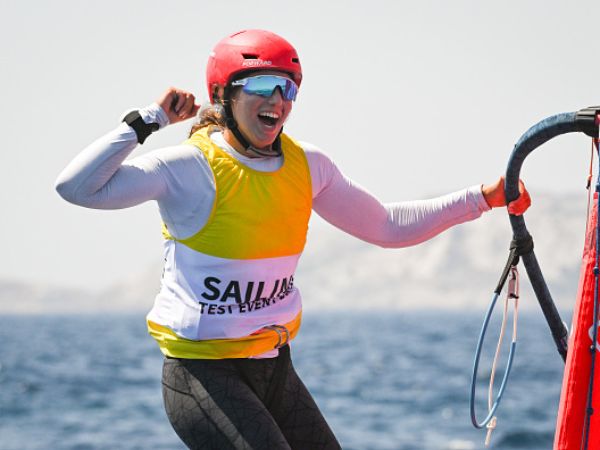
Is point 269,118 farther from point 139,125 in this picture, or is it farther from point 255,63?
point 139,125

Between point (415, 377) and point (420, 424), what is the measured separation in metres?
25.9

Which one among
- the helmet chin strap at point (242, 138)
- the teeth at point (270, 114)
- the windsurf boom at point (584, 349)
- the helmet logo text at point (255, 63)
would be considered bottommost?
the windsurf boom at point (584, 349)

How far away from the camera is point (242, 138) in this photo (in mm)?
5363

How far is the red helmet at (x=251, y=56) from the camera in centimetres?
535

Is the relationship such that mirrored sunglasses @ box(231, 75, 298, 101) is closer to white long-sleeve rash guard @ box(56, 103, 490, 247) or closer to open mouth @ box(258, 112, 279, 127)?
open mouth @ box(258, 112, 279, 127)

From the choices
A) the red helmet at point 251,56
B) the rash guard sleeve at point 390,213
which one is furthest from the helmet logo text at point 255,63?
the rash guard sleeve at point 390,213

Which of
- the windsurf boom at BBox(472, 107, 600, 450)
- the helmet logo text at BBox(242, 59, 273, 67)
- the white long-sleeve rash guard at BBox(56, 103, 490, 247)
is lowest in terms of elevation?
the windsurf boom at BBox(472, 107, 600, 450)

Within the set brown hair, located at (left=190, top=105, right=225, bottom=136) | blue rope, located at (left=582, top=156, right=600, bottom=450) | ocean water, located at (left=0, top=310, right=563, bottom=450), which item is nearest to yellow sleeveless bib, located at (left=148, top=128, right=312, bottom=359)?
brown hair, located at (left=190, top=105, right=225, bottom=136)

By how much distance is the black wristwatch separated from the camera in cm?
507

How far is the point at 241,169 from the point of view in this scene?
17.3ft

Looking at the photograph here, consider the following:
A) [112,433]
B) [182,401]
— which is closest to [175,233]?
[182,401]

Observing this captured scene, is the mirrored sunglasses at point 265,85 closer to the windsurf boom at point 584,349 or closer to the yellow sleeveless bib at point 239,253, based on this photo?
the yellow sleeveless bib at point 239,253

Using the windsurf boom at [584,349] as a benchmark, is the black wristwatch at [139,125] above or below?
above

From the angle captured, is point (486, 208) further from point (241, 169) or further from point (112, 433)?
point (112, 433)
